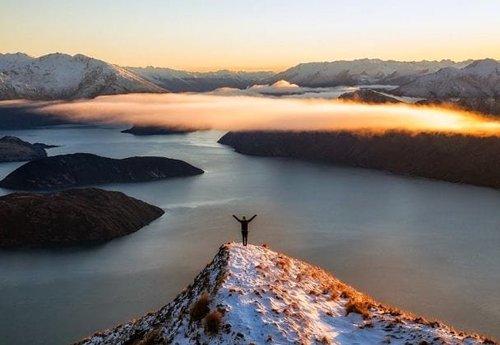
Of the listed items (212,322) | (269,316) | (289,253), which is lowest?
(289,253)

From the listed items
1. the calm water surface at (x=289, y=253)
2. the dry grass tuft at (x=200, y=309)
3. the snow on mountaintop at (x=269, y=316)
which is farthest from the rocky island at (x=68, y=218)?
the dry grass tuft at (x=200, y=309)

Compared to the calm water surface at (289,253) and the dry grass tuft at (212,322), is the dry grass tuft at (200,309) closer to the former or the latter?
the dry grass tuft at (212,322)

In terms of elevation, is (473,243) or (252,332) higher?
(252,332)

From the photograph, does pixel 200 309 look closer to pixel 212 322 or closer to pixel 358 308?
pixel 212 322

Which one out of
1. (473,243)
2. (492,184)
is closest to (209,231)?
(473,243)

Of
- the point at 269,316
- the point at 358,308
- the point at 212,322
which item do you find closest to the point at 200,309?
the point at 212,322

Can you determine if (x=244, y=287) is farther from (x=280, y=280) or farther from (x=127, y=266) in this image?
(x=127, y=266)
